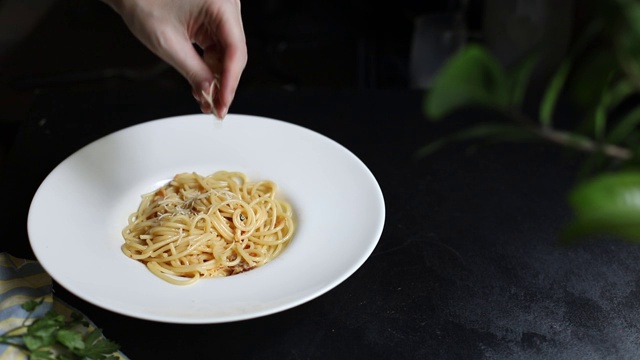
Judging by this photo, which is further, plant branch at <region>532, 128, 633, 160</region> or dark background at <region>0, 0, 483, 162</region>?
dark background at <region>0, 0, 483, 162</region>

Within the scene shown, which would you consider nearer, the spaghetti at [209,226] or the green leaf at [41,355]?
the green leaf at [41,355]

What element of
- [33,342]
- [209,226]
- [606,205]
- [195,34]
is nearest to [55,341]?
[33,342]

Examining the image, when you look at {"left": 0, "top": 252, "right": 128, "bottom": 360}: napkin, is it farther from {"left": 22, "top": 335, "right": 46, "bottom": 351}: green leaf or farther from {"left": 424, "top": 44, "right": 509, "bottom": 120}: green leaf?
{"left": 424, "top": 44, "right": 509, "bottom": 120}: green leaf

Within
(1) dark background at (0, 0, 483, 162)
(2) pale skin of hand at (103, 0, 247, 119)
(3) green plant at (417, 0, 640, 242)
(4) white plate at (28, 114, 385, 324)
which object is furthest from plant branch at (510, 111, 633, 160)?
(1) dark background at (0, 0, 483, 162)

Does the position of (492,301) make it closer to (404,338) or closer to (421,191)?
(404,338)

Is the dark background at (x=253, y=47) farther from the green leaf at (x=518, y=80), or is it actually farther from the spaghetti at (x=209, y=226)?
the green leaf at (x=518, y=80)

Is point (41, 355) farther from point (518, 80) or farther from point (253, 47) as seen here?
point (253, 47)

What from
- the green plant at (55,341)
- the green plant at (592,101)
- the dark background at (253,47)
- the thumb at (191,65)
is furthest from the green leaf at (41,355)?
the dark background at (253,47)
